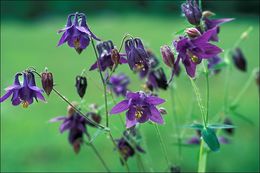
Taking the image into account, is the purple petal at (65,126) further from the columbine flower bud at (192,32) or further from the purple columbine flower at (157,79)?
the columbine flower bud at (192,32)

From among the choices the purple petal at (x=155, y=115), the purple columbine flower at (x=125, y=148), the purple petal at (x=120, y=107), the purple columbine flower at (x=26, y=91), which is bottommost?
the purple columbine flower at (x=125, y=148)

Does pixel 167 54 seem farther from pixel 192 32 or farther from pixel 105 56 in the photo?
pixel 105 56

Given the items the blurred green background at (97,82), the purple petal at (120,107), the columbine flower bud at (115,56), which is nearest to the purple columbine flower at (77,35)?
the columbine flower bud at (115,56)

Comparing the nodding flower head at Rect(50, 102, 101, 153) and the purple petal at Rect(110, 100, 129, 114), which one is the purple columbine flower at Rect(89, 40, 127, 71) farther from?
the nodding flower head at Rect(50, 102, 101, 153)


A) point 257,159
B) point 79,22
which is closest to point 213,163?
point 257,159

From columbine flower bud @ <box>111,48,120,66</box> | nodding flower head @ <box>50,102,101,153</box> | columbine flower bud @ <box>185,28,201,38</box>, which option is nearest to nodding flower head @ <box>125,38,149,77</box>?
columbine flower bud @ <box>111,48,120,66</box>

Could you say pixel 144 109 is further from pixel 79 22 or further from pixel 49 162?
pixel 49 162

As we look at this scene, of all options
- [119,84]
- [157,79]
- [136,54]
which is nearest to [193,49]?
[136,54]
